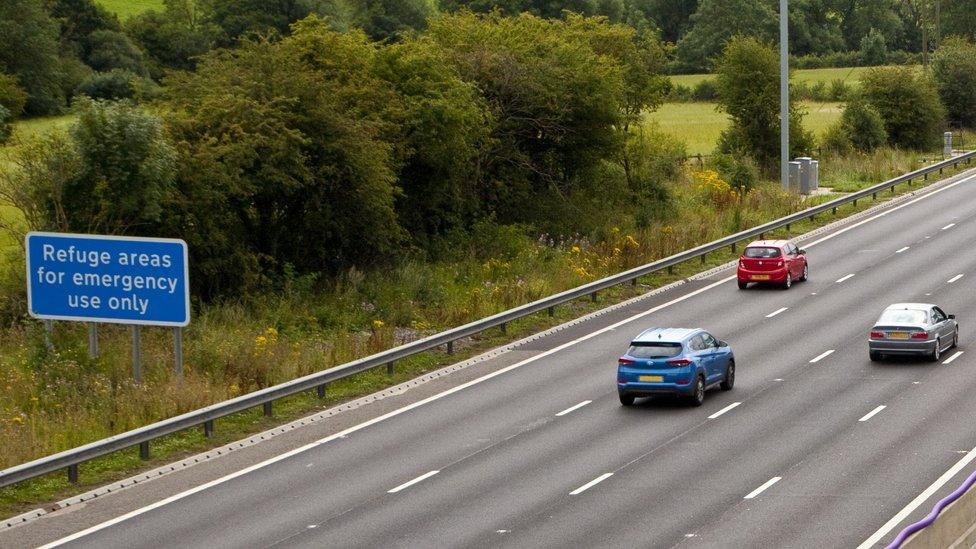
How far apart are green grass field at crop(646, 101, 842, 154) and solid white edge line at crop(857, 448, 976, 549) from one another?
50542 millimetres

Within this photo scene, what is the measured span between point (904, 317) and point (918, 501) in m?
10.7

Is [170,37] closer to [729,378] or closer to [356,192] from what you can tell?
[356,192]

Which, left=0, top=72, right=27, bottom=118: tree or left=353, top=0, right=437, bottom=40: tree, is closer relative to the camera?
left=0, top=72, right=27, bottom=118: tree

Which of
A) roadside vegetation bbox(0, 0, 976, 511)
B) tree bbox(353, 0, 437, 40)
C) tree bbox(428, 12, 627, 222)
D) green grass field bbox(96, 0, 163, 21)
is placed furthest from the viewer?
green grass field bbox(96, 0, 163, 21)

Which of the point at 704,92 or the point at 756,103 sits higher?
the point at 704,92

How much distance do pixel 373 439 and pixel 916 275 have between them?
2197 cm

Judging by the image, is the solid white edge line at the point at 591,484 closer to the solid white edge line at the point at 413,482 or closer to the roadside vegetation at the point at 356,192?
the solid white edge line at the point at 413,482

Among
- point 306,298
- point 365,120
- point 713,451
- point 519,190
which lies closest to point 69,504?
point 713,451

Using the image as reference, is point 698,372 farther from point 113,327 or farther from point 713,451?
point 113,327

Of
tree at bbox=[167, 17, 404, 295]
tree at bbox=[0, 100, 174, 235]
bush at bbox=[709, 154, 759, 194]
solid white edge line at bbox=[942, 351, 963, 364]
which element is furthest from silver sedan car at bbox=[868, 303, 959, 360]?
bush at bbox=[709, 154, 759, 194]

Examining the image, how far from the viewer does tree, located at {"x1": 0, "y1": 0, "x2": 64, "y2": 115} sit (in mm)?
84938

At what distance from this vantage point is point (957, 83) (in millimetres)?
83625

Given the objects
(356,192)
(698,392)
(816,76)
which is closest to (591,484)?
(698,392)

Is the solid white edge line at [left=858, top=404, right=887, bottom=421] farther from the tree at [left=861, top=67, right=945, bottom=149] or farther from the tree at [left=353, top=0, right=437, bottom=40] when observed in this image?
the tree at [left=353, top=0, right=437, bottom=40]
